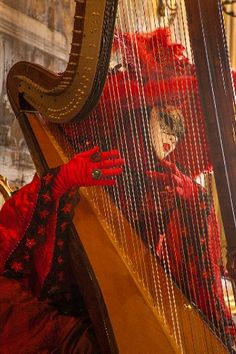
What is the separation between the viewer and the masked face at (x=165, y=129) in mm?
967

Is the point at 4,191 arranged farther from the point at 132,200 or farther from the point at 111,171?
the point at 111,171

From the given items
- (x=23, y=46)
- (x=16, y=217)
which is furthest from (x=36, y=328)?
(x=23, y=46)

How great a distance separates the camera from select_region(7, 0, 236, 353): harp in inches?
33.0

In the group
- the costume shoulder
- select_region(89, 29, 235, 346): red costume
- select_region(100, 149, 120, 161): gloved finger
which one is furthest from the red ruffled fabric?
select_region(100, 149, 120, 161): gloved finger

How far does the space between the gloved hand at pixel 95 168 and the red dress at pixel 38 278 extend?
79 mm

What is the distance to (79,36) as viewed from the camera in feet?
2.99

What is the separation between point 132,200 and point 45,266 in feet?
0.79

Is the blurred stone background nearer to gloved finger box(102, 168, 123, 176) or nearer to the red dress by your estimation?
the red dress

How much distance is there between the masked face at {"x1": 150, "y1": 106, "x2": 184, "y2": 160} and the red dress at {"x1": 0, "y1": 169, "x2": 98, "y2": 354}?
0.72 feet

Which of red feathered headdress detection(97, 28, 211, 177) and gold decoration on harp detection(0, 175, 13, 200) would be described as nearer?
red feathered headdress detection(97, 28, 211, 177)

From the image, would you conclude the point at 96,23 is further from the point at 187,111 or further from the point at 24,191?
the point at 24,191

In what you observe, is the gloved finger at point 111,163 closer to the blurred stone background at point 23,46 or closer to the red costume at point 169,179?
the red costume at point 169,179

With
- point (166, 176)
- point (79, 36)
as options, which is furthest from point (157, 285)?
point (79, 36)

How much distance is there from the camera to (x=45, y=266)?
1.04 meters
